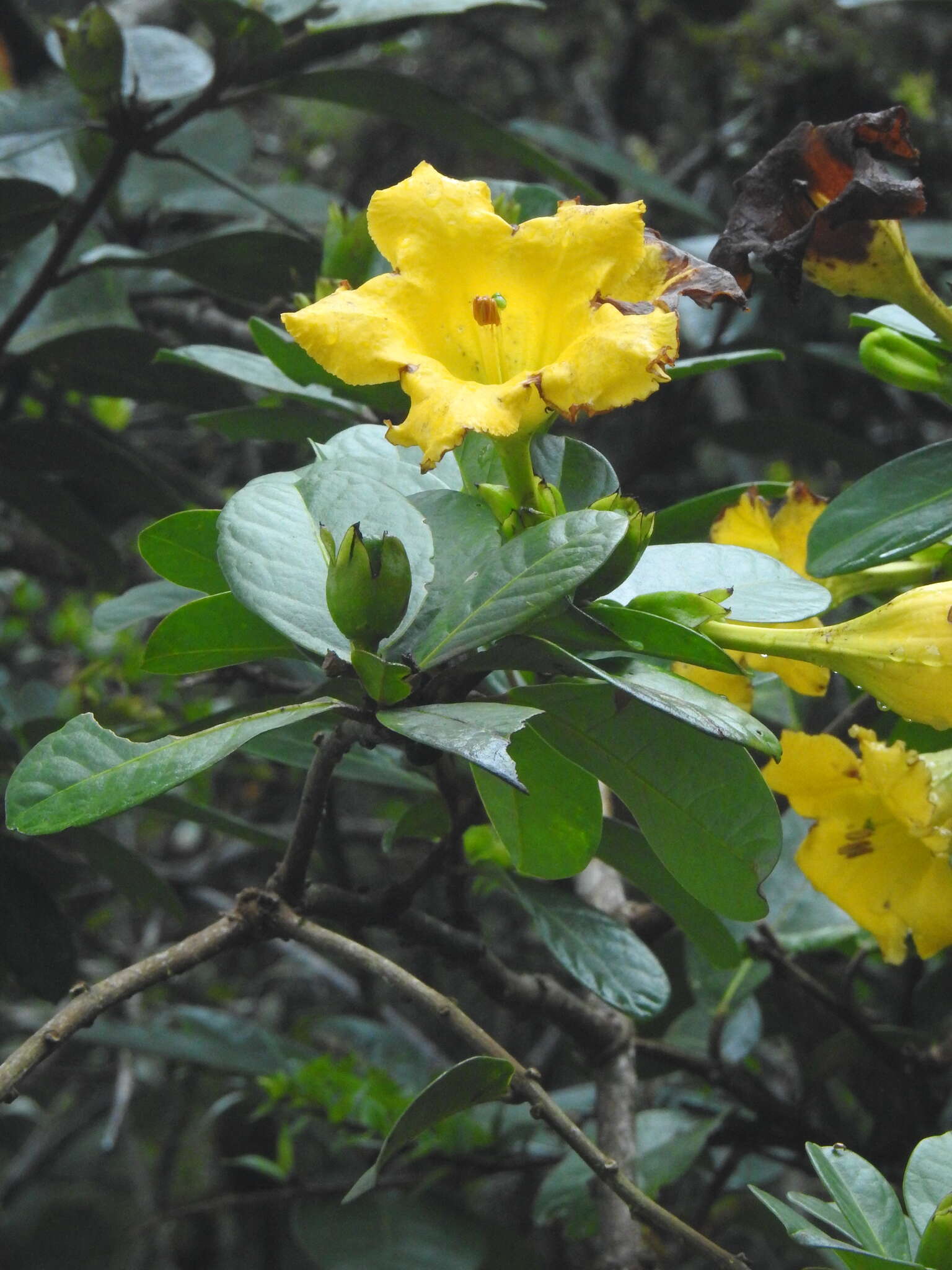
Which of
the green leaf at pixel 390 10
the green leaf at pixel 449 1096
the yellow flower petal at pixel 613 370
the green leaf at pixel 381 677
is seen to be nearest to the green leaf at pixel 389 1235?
the green leaf at pixel 449 1096

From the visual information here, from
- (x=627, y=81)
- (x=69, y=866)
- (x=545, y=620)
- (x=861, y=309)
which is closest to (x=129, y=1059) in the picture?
(x=69, y=866)

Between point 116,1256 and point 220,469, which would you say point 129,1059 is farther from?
point 220,469

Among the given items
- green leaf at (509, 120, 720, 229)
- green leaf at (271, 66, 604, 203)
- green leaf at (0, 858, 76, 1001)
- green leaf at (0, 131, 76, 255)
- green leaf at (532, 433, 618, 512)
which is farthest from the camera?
green leaf at (509, 120, 720, 229)

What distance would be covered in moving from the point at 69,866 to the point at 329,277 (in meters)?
0.63

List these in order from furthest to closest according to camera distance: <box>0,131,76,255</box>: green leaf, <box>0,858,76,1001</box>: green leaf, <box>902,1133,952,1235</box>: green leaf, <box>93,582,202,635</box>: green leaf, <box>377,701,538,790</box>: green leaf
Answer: <box>0,131,76,255</box>: green leaf < <box>0,858,76,1001</box>: green leaf < <box>93,582,202,635</box>: green leaf < <box>902,1133,952,1235</box>: green leaf < <box>377,701,538,790</box>: green leaf

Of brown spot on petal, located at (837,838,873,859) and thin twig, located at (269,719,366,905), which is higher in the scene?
thin twig, located at (269,719,366,905)

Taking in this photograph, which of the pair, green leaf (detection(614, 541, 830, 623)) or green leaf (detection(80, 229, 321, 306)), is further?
green leaf (detection(80, 229, 321, 306))

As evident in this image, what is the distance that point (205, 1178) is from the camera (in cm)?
182

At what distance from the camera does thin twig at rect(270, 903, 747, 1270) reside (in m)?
0.59

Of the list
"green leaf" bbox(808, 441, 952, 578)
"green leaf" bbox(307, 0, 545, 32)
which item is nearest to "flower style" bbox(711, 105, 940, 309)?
"green leaf" bbox(808, 441, 952, 578)

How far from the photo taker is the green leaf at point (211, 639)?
0.64 metres

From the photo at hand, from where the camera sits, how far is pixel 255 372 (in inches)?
34.7

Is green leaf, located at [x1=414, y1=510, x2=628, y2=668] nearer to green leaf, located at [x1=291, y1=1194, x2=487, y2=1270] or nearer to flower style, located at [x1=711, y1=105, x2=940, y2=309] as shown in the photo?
flower style, located at [x1=711, y1=105, x2=940, y2=309]

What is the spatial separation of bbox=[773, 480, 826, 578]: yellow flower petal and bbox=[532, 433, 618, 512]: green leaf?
0.61 feet
